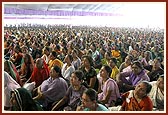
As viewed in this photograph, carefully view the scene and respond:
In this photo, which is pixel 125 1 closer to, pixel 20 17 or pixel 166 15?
pixel 166 15

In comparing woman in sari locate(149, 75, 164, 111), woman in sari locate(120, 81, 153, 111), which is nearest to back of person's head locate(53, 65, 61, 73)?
woman in sari locate(120, 81, 153, 111)

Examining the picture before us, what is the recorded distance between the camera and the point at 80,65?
270 cm

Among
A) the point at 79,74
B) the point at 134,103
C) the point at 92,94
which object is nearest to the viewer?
the point at 92,94

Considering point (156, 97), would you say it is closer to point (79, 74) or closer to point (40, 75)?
point (79, 74)

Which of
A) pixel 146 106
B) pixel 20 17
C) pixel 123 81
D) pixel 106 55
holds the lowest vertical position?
pixel 146 106

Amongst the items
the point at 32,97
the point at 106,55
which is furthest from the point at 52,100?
the point at 106,55

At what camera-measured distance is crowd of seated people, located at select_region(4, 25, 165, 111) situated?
104 inches

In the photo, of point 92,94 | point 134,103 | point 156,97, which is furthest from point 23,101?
point 156,97

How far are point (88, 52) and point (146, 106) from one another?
0.62 metres

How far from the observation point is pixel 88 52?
2.75m

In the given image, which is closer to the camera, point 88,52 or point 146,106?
point 146,106

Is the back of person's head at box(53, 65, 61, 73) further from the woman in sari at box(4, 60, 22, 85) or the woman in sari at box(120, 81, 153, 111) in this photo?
the woman in sari at box(120, 81, 153, 111)

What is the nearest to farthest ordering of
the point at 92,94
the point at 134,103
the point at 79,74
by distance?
the point at 92,94, the point at 134,103, the point at 79,74

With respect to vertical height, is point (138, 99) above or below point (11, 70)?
below
